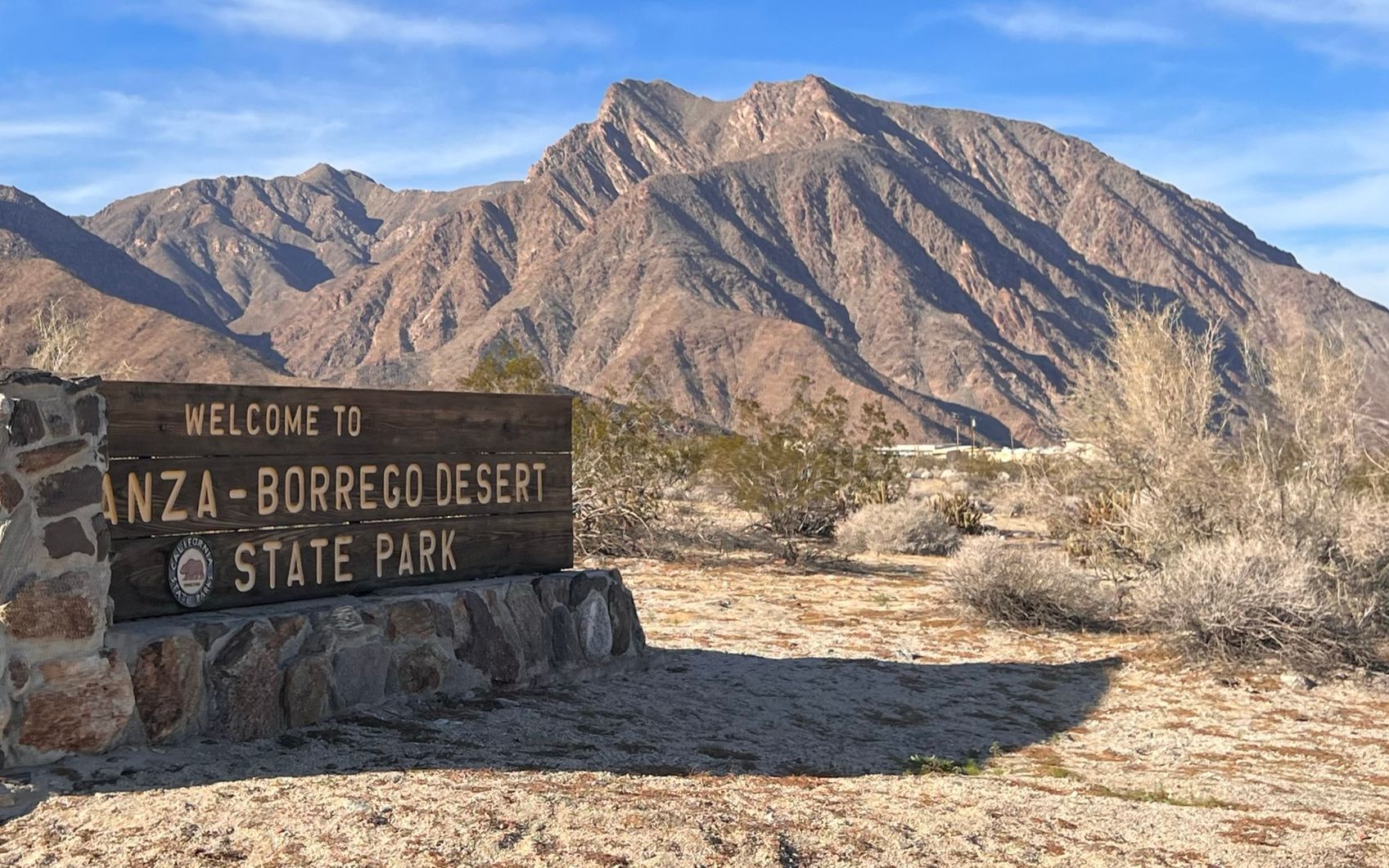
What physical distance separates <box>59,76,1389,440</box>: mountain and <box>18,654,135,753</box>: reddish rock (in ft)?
244

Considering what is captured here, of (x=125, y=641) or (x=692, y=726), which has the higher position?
(x=125, y=641)

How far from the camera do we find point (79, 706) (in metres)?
4.88

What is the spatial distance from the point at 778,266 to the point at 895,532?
9803 cm

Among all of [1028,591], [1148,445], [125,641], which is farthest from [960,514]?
[125,641]

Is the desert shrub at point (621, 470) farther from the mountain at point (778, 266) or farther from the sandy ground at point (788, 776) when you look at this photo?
the mountain at point (778, 266)

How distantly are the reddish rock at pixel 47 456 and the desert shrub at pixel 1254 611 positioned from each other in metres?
7.24

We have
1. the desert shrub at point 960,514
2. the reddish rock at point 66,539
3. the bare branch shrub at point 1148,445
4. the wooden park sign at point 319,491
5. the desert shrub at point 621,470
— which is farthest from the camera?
the desert shrub at point 960,514

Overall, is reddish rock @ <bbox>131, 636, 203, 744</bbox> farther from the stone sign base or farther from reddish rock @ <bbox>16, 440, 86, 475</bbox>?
reddish rock @ <bbox>16, 440, 86, 475</bbox>

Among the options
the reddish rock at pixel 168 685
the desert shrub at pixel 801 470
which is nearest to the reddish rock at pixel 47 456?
the reddish rock at pixel 168 685

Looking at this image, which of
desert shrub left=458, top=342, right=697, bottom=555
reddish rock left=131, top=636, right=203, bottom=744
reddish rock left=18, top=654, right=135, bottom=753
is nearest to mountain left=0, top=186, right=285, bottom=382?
desert shrub left=458, top=342, right=697, bottom=555

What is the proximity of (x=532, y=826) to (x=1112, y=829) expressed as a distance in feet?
7.19

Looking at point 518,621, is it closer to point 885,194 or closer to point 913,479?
point 913,479

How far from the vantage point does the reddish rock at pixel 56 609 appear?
4.69m

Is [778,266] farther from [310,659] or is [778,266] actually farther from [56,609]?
[56,609]
